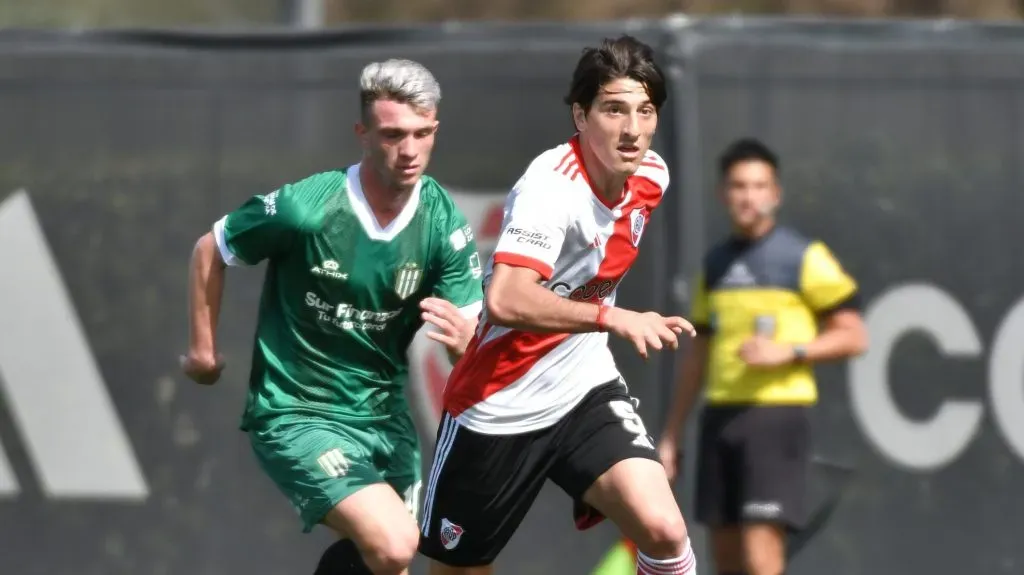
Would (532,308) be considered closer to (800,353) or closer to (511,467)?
(511,467)

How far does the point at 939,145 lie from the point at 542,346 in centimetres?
267

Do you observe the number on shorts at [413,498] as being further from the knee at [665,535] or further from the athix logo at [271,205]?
the athix logo at [271,205]

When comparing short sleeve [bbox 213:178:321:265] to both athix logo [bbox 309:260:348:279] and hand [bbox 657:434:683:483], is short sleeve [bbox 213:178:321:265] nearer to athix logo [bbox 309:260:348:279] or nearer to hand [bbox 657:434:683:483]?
athix logo [bbox 309:260:348:279]

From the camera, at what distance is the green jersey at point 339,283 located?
5.88 meters

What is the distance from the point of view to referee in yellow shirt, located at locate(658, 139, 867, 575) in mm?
7168

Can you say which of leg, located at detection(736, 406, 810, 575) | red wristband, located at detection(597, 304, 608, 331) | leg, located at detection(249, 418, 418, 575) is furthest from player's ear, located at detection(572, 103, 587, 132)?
leg, located at detection(736, 406, 810, 575)

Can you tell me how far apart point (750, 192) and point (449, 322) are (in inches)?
75.1

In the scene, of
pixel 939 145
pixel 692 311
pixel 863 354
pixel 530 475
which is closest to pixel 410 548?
pixel 530 475

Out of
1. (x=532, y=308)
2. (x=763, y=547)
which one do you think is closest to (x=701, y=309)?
(x=763, y=547)

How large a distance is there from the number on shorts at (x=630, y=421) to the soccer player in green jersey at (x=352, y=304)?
508 millimetres

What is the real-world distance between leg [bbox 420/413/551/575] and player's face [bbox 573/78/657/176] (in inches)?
34.8

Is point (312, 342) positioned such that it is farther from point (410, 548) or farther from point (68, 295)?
point (68, 295)

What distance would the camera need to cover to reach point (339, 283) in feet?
19.3

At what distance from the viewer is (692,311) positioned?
7.36 metres
